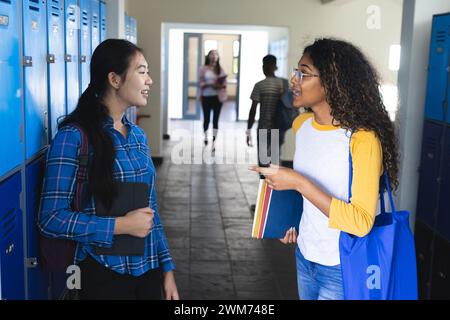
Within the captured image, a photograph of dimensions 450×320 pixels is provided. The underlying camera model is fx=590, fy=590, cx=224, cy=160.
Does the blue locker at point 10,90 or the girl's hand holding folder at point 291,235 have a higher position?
the blue locker at point 10,90

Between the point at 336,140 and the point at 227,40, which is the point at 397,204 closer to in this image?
the point at 336,140

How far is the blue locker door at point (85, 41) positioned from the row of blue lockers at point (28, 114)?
26cm

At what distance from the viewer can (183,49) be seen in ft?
46.2

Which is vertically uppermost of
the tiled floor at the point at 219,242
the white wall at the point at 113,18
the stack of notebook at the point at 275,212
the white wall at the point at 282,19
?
the white wall at the point at 282,19

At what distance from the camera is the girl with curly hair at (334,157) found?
68.7 inches

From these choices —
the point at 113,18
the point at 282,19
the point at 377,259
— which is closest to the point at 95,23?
the point at 113,18

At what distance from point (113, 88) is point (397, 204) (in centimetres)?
272

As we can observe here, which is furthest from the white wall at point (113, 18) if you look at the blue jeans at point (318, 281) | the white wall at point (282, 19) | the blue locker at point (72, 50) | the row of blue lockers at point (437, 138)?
the white wall at point (282, 19)

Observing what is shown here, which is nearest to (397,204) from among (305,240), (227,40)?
(305,240)

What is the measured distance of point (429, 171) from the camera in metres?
3.77

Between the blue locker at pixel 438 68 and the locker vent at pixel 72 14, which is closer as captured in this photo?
the locker vent at pixel 72 14

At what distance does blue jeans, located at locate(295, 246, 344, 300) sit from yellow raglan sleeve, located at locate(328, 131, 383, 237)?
0.65 ft

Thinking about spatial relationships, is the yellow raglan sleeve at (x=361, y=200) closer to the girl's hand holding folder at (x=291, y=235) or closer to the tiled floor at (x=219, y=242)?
the girl's hand holding folder at (x=291, y=235)

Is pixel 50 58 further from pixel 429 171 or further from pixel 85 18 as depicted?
pixel 429 171
